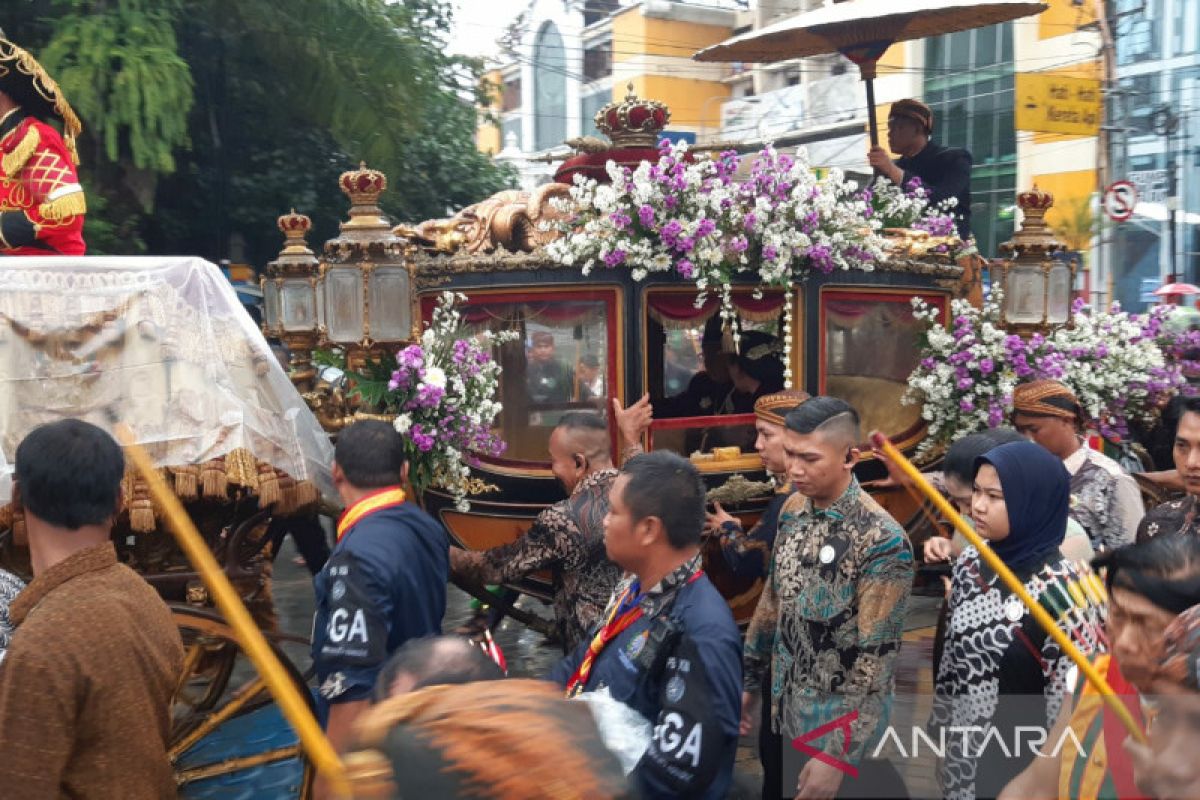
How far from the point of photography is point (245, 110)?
10758mm

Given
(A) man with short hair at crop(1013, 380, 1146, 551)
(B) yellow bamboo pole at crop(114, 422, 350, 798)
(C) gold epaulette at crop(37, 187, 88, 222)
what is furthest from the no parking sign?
(B) yellow bamboo pole at crop(114, 422, 350, 798)

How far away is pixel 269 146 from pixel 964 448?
8.79 m

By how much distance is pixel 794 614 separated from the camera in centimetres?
324

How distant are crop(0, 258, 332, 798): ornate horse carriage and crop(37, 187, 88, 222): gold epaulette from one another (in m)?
0.35

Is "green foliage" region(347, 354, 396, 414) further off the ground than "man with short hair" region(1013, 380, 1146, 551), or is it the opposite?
"green foliage" region(347, 354, 396, 414)

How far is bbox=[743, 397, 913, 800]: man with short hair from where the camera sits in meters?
3.02

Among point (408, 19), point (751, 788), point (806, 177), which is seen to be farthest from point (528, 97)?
point (751, 788)

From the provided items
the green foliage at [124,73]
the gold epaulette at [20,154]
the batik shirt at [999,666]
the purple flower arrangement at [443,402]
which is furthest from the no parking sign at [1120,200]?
the gold epaulette at [20,154]

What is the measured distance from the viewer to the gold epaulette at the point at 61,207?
4.02 meters

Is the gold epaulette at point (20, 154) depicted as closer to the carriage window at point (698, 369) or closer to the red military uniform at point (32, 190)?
the red military uniform at point (32, 190)

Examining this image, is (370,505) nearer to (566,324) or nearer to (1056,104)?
(566,324)

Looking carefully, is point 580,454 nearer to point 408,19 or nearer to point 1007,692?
point 1007,692

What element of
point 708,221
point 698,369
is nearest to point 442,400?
point 708,221

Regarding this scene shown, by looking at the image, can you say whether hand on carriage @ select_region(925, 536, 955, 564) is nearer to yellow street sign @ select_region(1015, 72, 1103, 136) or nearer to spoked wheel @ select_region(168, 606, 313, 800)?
spoked wheel @ select_region(168, 606, 313, 800)
